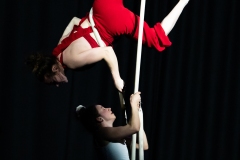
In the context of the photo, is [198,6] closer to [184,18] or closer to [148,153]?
[184,18]

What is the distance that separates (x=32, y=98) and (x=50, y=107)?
14 centimetres

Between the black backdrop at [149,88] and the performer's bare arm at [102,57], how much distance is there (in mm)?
1122

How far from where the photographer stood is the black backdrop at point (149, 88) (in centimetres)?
299

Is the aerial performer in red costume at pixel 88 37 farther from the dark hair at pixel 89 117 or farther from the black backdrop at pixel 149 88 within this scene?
the black backdrop at pixel 149 88

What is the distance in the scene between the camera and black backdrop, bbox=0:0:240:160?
2.99 m

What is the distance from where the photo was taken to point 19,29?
2980 millimetres

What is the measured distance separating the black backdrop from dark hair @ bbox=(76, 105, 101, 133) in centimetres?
81

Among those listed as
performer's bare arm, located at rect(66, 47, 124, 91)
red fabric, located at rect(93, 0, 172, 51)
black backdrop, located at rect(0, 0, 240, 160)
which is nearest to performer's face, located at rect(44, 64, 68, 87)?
performer's bare arm, located at rect(66, 47, 124, 91)

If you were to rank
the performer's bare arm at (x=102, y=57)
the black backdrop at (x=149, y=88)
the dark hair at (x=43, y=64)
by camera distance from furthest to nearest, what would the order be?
the black backdrop at (x=149, y=88) < the dark hair at (x=43, y=64) < the performer's bare arm at (x=102, y=57)

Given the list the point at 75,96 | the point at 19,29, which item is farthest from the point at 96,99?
the point at 19,29

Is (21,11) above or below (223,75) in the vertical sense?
above

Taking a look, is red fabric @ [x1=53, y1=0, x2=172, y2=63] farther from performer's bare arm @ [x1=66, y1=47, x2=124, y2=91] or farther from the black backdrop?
the black backdrop

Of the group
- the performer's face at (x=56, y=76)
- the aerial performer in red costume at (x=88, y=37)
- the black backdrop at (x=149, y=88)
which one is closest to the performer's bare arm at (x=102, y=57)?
the aerial performer in red costume at (x=88, y=37)

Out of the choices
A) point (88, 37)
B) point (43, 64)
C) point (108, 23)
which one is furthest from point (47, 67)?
point (108, 23)
